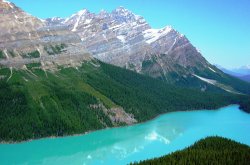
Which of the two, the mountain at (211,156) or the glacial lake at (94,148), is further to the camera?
the glacial lake at (94,148)

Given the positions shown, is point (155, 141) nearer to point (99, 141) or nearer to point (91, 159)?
point (99, 141)

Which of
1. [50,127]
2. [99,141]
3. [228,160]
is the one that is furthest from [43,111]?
[228,160]

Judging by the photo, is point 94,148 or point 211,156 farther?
point 94,148

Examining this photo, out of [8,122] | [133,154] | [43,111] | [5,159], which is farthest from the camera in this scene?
[43,111]

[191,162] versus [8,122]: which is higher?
[8,122]

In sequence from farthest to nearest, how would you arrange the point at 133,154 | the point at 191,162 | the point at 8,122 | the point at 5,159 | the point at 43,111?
the point at 43,111
the point at 8,122
the point at 133,154
the point at 5,159
the point at 191,162

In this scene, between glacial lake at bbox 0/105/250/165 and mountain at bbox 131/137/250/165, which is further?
glacial lake at bbox 0/105/250/165

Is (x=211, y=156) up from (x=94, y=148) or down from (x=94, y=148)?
down

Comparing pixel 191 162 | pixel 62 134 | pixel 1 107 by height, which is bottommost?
pixel 191 162
